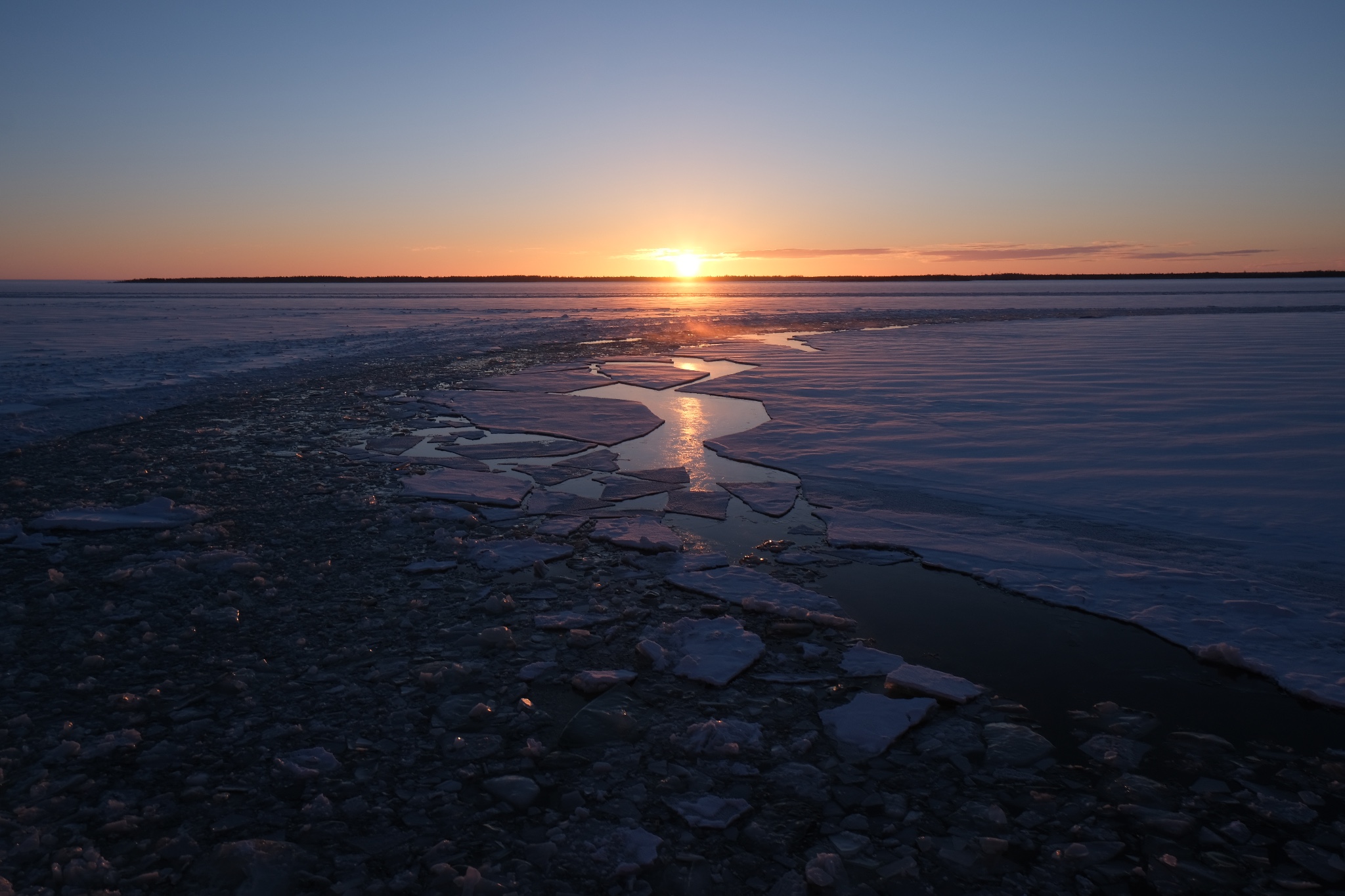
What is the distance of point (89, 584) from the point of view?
366 cm

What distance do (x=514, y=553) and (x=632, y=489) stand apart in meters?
1.48

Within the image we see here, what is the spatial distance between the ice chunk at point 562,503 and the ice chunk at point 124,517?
210 centimetres

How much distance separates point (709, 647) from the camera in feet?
10.3

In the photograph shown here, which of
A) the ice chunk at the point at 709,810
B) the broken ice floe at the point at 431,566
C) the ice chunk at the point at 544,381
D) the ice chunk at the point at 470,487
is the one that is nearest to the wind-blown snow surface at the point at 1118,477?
the ice chunk at the point at 544,381

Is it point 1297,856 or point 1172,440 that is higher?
point 1172,440

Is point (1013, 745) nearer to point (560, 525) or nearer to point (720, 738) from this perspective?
point (720, 738)

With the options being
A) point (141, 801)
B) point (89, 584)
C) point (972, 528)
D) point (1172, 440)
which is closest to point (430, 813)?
point (141, 801)

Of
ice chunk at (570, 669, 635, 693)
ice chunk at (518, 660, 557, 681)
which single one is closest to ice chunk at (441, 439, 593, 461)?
ice chunk at (518, 660, 557, 681)

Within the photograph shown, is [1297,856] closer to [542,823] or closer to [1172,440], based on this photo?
[542,823]

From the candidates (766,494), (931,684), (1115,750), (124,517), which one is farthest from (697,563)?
(124,517)

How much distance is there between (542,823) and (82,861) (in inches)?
45.7

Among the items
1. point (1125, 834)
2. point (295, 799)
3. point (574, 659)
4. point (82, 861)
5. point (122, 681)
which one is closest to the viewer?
point (82, 861)

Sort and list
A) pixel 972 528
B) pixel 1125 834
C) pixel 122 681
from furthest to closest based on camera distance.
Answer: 1. pixel 972 528
2. pixel 122 681
3. pixel 1125 834

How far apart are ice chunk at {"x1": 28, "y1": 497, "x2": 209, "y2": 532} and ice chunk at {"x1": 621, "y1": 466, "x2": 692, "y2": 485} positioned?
2987 mm
